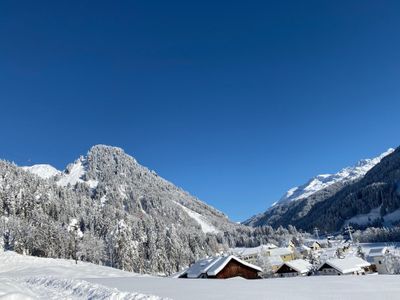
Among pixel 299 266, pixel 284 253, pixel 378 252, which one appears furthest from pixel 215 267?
pixel 284 253

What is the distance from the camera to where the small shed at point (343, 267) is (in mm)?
67625

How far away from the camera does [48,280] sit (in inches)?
1438

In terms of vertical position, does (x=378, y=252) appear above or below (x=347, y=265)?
below

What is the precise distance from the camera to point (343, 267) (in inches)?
2667

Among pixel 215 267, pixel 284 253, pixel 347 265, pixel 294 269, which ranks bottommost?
pixel 294 269

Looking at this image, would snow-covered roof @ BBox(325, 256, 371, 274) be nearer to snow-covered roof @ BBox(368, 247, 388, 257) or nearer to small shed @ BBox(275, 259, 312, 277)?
small shed @ BBox(275, 259, 312, 277)

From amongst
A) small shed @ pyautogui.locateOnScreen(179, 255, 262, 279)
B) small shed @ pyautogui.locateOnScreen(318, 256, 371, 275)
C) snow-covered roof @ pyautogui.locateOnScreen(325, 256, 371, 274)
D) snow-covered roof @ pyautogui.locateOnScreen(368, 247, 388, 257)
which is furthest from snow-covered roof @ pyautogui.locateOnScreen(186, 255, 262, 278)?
snow-covered roof @ pyautogui.locateOnScreen(368, 247, 388, 257)

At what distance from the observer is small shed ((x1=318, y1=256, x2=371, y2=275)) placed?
222 feet

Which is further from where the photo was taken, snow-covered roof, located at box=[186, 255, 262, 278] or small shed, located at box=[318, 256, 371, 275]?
small shed, located at box=[318, 256, 371, 275]

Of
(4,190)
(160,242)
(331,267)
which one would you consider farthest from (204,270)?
(4,190)

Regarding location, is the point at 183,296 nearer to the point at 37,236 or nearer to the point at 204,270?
the point at 204,270

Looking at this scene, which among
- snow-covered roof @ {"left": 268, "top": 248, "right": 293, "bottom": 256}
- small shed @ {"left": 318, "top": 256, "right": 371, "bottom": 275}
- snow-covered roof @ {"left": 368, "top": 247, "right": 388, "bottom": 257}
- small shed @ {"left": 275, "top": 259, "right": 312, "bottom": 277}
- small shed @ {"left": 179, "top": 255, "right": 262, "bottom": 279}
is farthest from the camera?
snow-covered roof @ {"left": 268, "top": 248, "right": 293, "bottom": 256}

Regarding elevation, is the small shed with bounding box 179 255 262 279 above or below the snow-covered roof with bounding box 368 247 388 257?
above

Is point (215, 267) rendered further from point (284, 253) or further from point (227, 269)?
point (284, 253)
